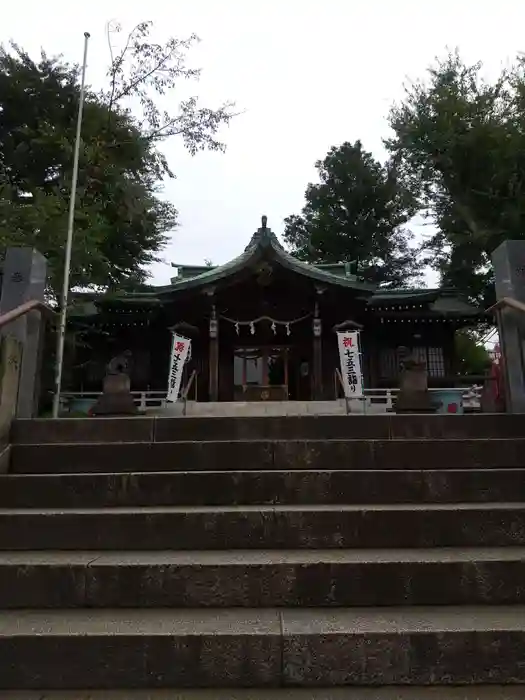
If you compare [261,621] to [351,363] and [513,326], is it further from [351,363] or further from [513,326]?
[351,363]

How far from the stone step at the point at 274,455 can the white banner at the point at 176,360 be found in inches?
342

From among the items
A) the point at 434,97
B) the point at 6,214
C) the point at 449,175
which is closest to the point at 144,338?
the point at 6,214

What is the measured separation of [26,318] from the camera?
4.72 metres

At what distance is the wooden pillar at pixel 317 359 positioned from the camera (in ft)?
47.6

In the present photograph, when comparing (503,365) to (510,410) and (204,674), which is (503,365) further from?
(204,674)

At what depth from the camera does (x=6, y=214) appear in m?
9.16

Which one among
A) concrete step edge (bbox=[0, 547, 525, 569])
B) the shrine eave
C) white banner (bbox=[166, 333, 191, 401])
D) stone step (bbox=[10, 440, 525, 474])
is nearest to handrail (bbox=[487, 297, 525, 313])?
stone step (bbox=[10, 440, 525, 474])

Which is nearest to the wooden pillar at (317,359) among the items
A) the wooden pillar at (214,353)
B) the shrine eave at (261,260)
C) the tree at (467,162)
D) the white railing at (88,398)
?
the shrine eave at (261,260)

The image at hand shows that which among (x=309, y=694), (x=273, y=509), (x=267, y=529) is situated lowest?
(x=309, y=694)

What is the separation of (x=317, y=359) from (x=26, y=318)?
1078 centimetres

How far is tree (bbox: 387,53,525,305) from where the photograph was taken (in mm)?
19250

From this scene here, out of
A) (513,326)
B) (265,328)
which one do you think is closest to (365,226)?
(265,328)

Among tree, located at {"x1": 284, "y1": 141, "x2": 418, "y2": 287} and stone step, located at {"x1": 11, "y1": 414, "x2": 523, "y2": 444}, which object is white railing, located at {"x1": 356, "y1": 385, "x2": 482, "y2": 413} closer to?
stone step, located at {"x1": 11, "y1": 414, "x2": 523, "y2": 444}

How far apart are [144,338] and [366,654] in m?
14.8
